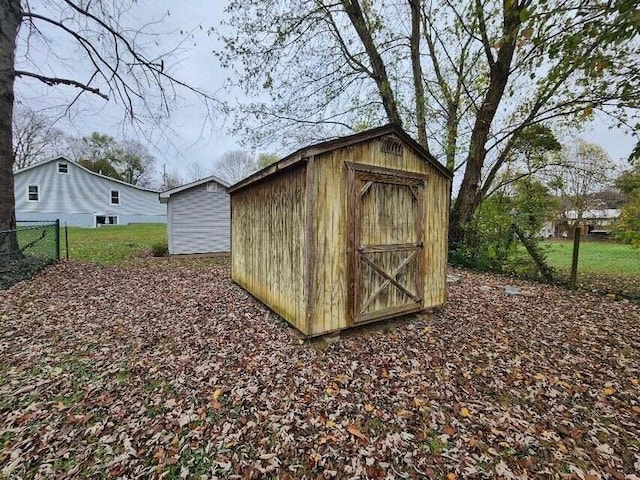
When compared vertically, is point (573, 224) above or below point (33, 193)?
below

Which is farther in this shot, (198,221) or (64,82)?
(198,221)

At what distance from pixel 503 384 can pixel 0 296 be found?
27.1 feet

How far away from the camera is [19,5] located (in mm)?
6730

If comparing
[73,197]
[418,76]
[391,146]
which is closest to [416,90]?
[418,76]

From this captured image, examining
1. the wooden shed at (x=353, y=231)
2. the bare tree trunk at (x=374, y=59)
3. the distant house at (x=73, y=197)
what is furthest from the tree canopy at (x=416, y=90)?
the distant house at (x=73, y=197)

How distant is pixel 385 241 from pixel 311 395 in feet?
7.93

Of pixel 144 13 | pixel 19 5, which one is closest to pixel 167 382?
pixel 144 13

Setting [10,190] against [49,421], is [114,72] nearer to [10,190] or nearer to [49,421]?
[10,190]

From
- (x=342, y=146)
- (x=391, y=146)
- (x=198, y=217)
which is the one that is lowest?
(x=198, y=217)

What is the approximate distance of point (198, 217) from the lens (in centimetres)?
1245

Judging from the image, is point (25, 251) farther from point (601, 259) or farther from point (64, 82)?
point (601, 259)

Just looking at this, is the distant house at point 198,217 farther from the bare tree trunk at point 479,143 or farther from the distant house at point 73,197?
the distant house at point 73,197

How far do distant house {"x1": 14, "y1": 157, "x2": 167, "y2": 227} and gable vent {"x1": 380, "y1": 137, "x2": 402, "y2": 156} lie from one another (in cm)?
2683

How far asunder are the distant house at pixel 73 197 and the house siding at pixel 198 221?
16488 millimetres
